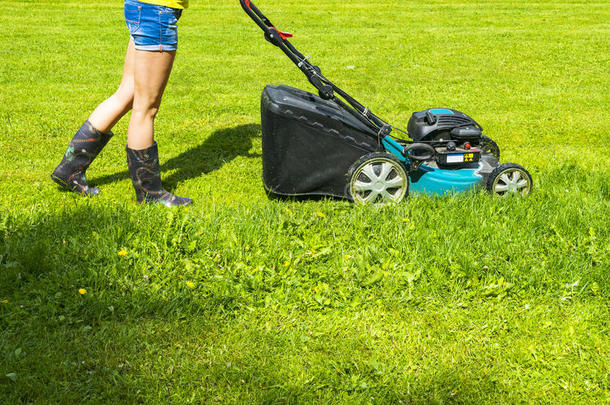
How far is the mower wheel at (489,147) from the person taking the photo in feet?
13.8

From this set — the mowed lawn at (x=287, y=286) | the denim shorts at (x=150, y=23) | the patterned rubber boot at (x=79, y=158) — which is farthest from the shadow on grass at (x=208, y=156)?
the denim shorts at (x=150, y=23)

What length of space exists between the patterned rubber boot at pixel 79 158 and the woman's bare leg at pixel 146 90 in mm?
336

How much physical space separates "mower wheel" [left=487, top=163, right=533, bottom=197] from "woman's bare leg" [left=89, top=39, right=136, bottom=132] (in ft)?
7.49

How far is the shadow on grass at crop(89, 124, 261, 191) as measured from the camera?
4.49 meters

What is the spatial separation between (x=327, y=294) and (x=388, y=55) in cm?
645

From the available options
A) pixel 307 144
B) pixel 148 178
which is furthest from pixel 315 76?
pixel 148 178

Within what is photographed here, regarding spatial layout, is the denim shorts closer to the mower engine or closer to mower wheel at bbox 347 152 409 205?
mower wheel at bbox 347 152 409 205

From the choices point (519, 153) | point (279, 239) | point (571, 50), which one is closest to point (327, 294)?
point (279, 239)

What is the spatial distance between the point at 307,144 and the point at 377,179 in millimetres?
459

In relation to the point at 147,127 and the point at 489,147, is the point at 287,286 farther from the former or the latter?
the point at 489,147

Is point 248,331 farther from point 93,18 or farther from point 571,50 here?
point 93,18

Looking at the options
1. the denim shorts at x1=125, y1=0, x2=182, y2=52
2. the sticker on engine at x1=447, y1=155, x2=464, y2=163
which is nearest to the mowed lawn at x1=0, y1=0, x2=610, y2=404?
the sticker on engine at x1=447, y1=155, x2=464, y2=163

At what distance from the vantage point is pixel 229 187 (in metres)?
4.35

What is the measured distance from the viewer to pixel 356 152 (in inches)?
148
